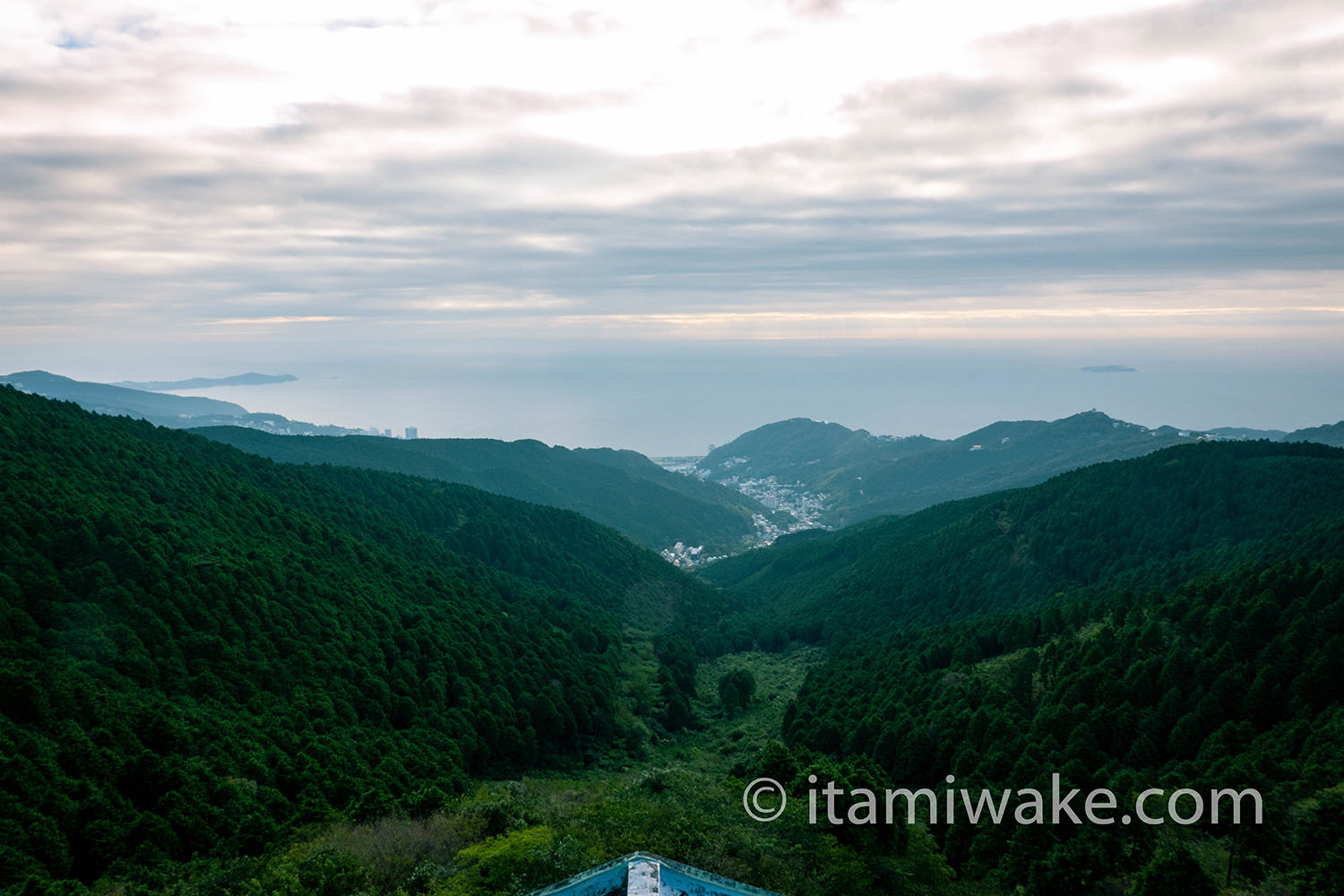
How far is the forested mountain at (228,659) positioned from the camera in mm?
25922

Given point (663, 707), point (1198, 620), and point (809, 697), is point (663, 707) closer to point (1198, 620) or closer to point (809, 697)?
point (809, 697)

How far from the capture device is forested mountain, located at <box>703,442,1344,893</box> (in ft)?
80.9

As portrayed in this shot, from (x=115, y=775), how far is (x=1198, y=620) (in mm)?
53784

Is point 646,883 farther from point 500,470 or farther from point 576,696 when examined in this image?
point 500,470

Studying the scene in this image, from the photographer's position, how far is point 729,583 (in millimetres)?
141000

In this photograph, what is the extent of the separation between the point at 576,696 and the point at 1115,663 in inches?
1414

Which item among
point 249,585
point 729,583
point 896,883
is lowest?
point 729,583

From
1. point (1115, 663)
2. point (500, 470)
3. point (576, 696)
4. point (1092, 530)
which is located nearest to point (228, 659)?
point (576, 696)

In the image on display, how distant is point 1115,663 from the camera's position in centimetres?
4278

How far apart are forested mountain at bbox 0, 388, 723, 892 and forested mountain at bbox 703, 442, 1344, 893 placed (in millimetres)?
19591

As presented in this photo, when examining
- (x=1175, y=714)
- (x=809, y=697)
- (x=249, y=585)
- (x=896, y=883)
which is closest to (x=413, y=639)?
(x=249, y=585)

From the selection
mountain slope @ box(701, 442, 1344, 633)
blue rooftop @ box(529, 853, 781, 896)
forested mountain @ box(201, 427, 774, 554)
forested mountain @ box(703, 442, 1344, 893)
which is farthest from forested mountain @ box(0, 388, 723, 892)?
forested mountain @ box(201, 427, 774, 554)

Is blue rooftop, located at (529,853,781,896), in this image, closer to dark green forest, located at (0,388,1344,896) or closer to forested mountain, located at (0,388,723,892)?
dark green forest, located at (0,388,1344,896)

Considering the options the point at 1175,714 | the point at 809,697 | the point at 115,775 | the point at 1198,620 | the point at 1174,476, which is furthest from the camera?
the point at 1174,476
